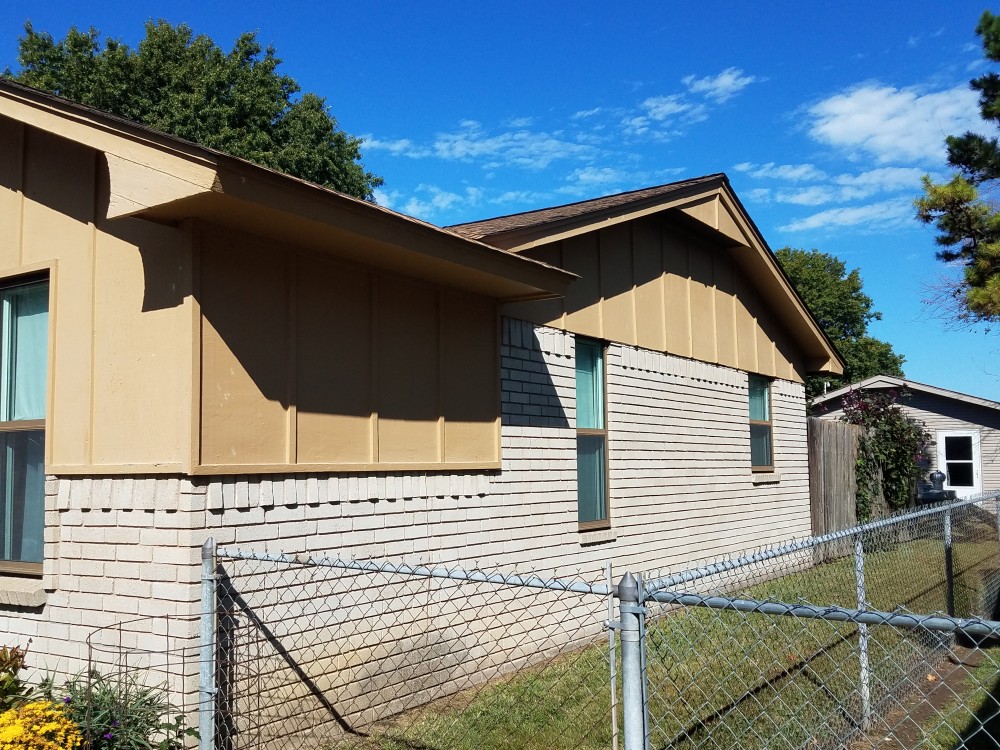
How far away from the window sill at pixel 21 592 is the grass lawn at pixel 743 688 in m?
2.01

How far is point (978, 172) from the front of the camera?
40.8ft

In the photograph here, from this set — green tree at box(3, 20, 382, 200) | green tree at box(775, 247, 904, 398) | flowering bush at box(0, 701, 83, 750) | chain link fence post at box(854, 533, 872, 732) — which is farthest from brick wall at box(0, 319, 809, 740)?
green tree at box(775, 247, 904, 398)

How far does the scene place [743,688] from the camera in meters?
6.35

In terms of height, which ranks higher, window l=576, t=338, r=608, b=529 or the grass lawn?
window l=576, t=338, r=608, b=529

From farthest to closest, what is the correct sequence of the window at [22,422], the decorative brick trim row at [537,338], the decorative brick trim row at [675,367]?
the decorative brick trim row at [675,367] < the decorative brick trim row at [537,338] < the window at [22,422]

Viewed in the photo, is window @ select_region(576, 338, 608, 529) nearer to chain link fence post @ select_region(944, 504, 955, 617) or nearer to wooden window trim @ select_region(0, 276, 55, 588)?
chain link fence post @ select_region(944, 504, 955, 617)

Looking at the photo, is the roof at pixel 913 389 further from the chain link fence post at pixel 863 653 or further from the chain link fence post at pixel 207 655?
the chain link fence post at pixel 207 655

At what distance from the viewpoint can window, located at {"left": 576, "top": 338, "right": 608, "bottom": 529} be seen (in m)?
8.73

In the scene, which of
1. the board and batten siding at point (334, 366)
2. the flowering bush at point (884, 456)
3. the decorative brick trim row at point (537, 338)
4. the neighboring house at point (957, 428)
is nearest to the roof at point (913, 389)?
the neighboring house at point (957, 428)

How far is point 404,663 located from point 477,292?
2.88 meters

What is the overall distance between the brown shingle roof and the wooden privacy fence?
589cm

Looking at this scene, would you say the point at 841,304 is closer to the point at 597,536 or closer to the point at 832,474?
the point at 832,474

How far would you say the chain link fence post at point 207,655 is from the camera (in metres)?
4.65

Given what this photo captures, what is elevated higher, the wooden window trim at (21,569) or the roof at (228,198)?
the roof at (228,198)
